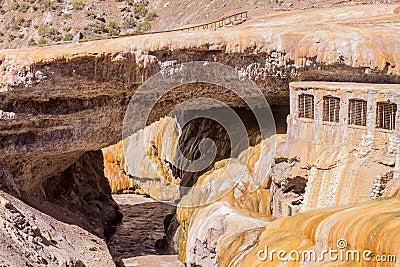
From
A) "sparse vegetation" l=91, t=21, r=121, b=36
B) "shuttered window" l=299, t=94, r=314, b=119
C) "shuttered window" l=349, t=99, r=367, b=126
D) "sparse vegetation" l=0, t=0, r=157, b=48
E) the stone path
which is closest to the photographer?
"shuttered window" l=349, t=99, r=367, b=126

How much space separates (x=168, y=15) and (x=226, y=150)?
34263 millimetres

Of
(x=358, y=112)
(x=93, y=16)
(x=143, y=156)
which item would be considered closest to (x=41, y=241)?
(x=358, y=112)

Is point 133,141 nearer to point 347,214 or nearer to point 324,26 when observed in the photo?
point 324,26

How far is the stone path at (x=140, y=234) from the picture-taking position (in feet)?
81.6

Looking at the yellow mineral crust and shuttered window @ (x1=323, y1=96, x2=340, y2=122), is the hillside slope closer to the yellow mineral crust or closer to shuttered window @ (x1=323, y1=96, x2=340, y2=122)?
the yellow mineral crust

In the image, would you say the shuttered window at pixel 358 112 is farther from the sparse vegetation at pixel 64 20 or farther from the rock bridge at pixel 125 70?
the sparse vegetation at pixel 64 20

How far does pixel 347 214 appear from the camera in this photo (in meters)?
14.5

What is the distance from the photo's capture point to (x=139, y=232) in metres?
28.6

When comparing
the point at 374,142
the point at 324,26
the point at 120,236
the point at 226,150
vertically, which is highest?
the point at 324,26

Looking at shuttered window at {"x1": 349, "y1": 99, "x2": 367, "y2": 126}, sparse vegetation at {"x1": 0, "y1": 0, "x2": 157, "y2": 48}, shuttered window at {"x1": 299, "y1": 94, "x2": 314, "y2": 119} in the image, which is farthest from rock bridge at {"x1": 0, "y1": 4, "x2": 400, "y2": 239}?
sparse vegetation at {"x1": 0, "y1": 0, "x2": 157, "y2": 48}

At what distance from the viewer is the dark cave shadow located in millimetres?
25875

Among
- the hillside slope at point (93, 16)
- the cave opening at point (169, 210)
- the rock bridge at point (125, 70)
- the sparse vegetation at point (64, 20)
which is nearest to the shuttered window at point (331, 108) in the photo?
the rock bridge at point (125, 70)

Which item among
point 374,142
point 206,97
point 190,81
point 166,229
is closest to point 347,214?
point 374,142

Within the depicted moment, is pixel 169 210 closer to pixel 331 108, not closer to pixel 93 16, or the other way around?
pixel 331 108
